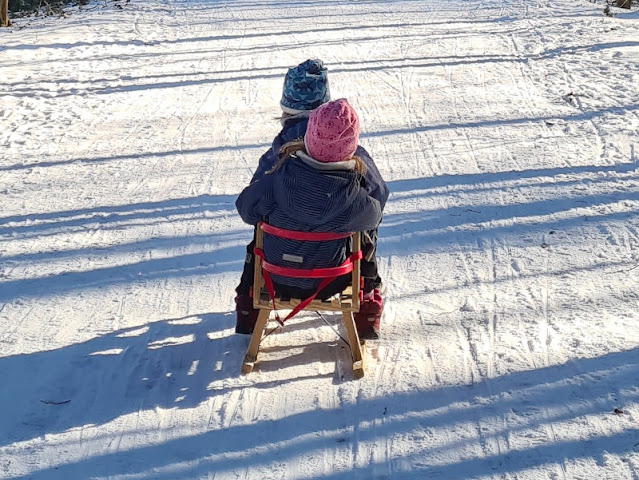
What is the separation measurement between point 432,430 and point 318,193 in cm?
124

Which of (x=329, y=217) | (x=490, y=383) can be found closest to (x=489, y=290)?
(x=490, y=383)

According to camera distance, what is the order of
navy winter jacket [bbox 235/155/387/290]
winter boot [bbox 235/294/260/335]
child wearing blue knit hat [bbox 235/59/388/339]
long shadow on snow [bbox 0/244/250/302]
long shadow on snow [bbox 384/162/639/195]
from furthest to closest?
long shadow on snow [bbox 384/162/639/195] < long shadow on snow [bbox 0/244/250/302] < winter boot [bbox 235/294/260/335] < child wearing blue knit hat [bbox 235/59/388/339] < navy winter jacket [bbox 235/155/387/290]

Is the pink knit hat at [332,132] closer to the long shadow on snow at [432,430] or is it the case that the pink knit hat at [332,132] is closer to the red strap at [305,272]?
the red strap at [305,272]

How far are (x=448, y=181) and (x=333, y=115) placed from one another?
11.2 feet

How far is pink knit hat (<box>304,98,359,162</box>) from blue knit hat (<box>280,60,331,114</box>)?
56 centimetres

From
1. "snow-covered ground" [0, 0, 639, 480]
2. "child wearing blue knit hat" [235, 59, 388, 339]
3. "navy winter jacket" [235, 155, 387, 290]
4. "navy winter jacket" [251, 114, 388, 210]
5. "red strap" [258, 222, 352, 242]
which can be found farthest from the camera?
"child wearing blue knit hat" [235, 59, 388, 339]

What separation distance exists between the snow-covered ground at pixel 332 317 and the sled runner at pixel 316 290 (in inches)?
9.8

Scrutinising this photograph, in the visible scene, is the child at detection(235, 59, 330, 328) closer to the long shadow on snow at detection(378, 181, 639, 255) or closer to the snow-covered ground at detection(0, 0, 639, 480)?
the snow-covered ground at detection(0, 0, 639, 480)

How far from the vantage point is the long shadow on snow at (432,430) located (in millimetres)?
3641

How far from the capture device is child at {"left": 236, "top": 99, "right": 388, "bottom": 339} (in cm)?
388

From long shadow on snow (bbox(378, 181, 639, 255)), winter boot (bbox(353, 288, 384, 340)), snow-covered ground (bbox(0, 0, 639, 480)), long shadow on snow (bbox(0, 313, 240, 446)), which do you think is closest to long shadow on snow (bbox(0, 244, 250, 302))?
snow-covered ground (bbox(0, 0, 639, 480))

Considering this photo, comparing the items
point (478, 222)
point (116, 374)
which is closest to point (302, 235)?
point (116, 374)

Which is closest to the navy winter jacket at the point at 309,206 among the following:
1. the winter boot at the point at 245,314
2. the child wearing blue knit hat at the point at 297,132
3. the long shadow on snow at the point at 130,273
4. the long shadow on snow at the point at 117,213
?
the child wearing blue knit hat at the point at 297,132

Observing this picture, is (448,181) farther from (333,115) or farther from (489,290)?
(333,115)
